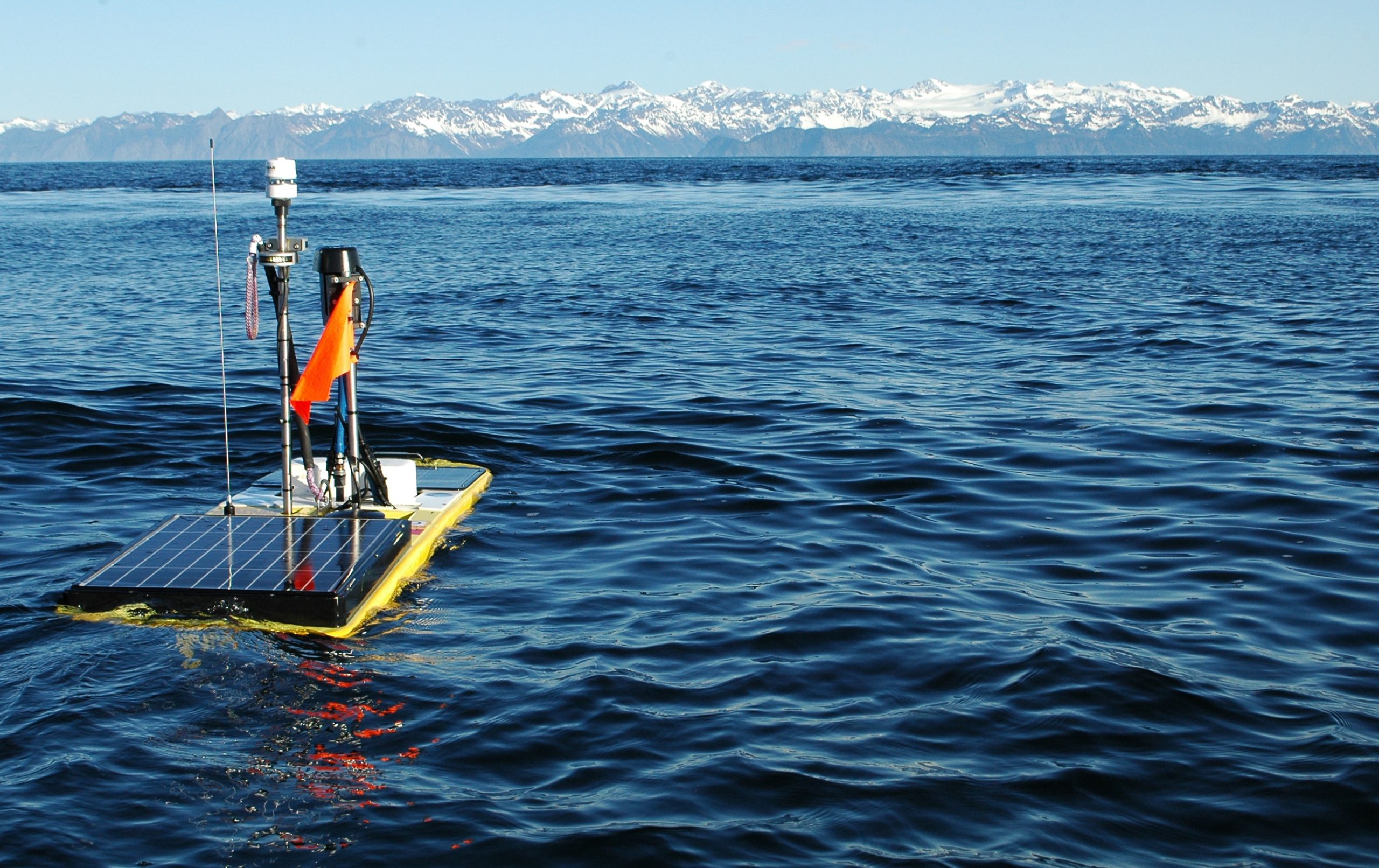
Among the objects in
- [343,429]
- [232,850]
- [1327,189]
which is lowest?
[232,850]

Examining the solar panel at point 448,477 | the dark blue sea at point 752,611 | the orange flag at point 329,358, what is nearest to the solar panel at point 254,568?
the dark blue sea at point 752,611

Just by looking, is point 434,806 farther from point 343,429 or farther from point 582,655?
point 343,429

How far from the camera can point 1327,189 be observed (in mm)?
72750

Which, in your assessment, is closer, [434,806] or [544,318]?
[434,806]

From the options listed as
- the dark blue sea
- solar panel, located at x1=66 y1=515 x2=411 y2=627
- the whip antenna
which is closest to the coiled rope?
the whip antenna

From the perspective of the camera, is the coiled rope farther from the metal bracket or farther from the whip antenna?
the whip antenna

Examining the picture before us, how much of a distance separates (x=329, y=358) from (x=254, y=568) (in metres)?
1.45

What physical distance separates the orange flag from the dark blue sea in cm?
154

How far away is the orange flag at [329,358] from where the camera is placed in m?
8.25

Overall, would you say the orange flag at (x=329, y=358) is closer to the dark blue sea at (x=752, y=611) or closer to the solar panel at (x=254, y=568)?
the solar panel at (x=254, y=568)

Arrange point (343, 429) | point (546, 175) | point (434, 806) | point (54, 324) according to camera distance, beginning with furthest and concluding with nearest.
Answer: point (546, 175) → point (54, 324) → point (343, 429) → point (434, 806)

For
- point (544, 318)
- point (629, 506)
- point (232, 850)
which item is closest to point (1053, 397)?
point (629, 506)

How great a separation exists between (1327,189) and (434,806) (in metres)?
78.5

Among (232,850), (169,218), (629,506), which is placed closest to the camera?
(232,850)
